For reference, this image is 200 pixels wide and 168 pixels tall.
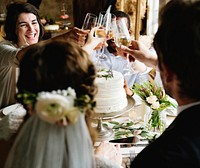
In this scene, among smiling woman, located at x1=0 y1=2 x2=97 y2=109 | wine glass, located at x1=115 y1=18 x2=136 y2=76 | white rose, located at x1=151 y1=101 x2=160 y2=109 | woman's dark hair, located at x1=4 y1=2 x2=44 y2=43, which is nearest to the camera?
white rose, located at x1=151 y1=101 x2=160 y2=109

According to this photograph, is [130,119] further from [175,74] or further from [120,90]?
[175,74]

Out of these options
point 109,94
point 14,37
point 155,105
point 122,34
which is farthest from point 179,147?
point 14,37

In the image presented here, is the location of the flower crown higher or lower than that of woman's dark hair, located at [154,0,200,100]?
lower

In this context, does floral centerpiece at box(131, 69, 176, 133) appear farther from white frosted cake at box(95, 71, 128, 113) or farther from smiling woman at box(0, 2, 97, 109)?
smiling woman at box(0, 2, 97, 109)

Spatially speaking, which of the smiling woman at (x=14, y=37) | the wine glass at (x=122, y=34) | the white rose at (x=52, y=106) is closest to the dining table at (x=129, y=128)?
the wine glass at (x=122, y=34)

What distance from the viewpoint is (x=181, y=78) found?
0.96m

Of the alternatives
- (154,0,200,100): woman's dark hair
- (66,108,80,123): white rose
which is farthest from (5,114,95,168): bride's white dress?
(154,0,200,100): woman's dark hair

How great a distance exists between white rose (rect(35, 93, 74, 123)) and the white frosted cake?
0.79 m

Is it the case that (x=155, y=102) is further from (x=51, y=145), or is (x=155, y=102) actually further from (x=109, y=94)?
(x=51, y=145)

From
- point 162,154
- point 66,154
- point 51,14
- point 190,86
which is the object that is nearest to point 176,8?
point 190,86

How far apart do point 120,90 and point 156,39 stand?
2.53 ft

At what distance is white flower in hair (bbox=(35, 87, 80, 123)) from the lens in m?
0.85

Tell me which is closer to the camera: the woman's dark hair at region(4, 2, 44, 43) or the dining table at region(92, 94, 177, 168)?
the dining table at region(92, 94, 177, 168)

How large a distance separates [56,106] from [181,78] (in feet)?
1.21
